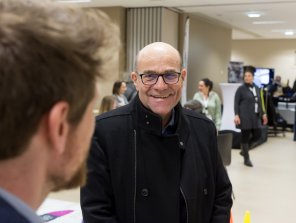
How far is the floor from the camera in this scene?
5.16 m

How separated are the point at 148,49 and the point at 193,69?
34.7ft

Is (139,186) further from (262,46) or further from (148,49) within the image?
(262,46)

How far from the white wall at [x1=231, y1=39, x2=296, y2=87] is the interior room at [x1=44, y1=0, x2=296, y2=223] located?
565cm

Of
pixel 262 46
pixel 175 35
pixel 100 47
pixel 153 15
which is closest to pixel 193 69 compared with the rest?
pixel 175 35

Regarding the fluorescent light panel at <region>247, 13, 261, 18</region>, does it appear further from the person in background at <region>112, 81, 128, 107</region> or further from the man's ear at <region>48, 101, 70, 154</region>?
the man's ear at <region>48, 101, 70, 154</region>

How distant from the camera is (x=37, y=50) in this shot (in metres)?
0.62

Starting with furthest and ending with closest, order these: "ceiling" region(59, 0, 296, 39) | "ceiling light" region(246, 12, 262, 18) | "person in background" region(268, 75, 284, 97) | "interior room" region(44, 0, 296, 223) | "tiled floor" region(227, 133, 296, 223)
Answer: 1. "person in background" region(268, 75, 284, 97)
2. "ceiling light" region(246, 12, 262, 18)
3. "ceiling" region(59, 0, 296, 39)
4. "interior room" region(44, 0, 296, 223)
5. "tiled floor" region(227, 133, 296, 223)

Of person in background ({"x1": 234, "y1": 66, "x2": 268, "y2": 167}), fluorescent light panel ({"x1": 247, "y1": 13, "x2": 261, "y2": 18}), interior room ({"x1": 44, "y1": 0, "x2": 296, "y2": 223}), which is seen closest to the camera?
interior room ({"x1": 44, "y1": 0, "x2": 296, "y2": 223})

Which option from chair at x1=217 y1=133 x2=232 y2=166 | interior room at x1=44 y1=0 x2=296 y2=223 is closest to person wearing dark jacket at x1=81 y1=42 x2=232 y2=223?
interior room at x1=44 y1=0 x2=296 y2=223

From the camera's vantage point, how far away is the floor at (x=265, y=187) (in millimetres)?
5156

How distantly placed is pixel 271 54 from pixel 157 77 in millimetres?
19294

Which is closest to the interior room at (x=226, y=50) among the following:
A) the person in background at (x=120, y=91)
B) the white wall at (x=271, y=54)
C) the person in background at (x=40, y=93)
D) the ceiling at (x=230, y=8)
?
the ceiling at (x=230, y=8)

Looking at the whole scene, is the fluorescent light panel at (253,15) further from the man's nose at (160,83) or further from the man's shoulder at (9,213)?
the man's shoulder at (9,213)

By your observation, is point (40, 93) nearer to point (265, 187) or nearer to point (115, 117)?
point (115, 117)
